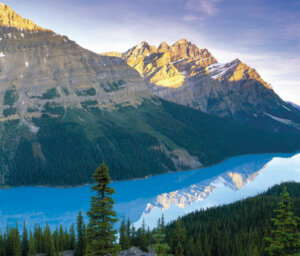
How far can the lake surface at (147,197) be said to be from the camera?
360ft

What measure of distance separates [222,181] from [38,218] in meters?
101

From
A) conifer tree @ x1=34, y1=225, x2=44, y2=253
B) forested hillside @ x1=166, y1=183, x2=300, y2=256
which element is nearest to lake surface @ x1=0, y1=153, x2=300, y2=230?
forested hillside @ x1=166, y1=183, x2=300, y2=256

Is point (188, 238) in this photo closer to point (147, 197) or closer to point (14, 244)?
point (14, 244)

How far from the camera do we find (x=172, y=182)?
166 m

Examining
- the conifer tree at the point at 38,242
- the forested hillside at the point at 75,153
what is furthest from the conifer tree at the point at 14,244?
the forested hillside at the point at 75,153

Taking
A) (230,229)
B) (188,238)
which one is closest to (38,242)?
(188,238)

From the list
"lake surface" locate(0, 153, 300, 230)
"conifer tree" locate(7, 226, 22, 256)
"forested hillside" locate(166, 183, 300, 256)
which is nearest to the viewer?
"conifer tree" locate(7, 226, 22, 256)

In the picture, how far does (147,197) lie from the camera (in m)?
137

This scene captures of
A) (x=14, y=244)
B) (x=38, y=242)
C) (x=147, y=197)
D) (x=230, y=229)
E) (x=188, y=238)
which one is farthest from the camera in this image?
(x=147, y=197)

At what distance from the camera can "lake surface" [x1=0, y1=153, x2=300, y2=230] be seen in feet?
360

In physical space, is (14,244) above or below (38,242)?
above

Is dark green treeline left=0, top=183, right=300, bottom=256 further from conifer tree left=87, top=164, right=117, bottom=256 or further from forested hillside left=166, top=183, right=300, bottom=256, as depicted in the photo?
conifer tree left=87, top=164, right=117, bottom=256

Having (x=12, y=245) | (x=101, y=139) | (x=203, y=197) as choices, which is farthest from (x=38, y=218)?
(x=101, y=139)

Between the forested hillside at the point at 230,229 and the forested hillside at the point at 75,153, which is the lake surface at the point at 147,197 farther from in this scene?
the forested hillside at the point at 230,229
